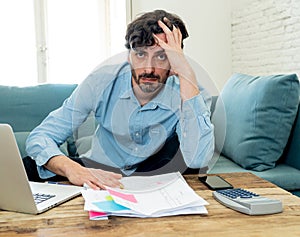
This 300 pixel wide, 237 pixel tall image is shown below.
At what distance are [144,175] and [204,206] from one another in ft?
1.21

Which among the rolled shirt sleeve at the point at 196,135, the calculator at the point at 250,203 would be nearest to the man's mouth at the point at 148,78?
the rolled shirt sleeve at the point at 196,135

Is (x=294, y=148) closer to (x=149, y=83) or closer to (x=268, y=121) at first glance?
(x=268, y=121)

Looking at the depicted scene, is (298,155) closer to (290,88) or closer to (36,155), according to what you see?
(290,88)

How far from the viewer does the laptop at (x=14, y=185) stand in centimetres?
85

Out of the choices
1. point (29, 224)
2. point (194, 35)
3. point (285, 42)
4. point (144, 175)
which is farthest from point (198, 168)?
point (194, 35)

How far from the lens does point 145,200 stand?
0.96m

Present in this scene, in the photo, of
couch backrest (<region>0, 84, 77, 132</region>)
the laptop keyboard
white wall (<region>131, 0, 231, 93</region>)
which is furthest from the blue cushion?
white wall (<region>131, 0, 231, 93</region>)

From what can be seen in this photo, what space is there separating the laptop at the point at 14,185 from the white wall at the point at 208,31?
2723 mm

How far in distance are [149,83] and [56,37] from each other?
2339mm

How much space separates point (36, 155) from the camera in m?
1.25

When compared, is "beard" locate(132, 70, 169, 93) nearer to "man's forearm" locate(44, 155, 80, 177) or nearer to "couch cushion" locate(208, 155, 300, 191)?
"man's forearm" locate(44, 155, 80, 177)

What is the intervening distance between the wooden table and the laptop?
2 cm

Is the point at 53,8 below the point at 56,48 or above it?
above

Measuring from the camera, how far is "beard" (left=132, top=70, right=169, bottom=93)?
1352mm
